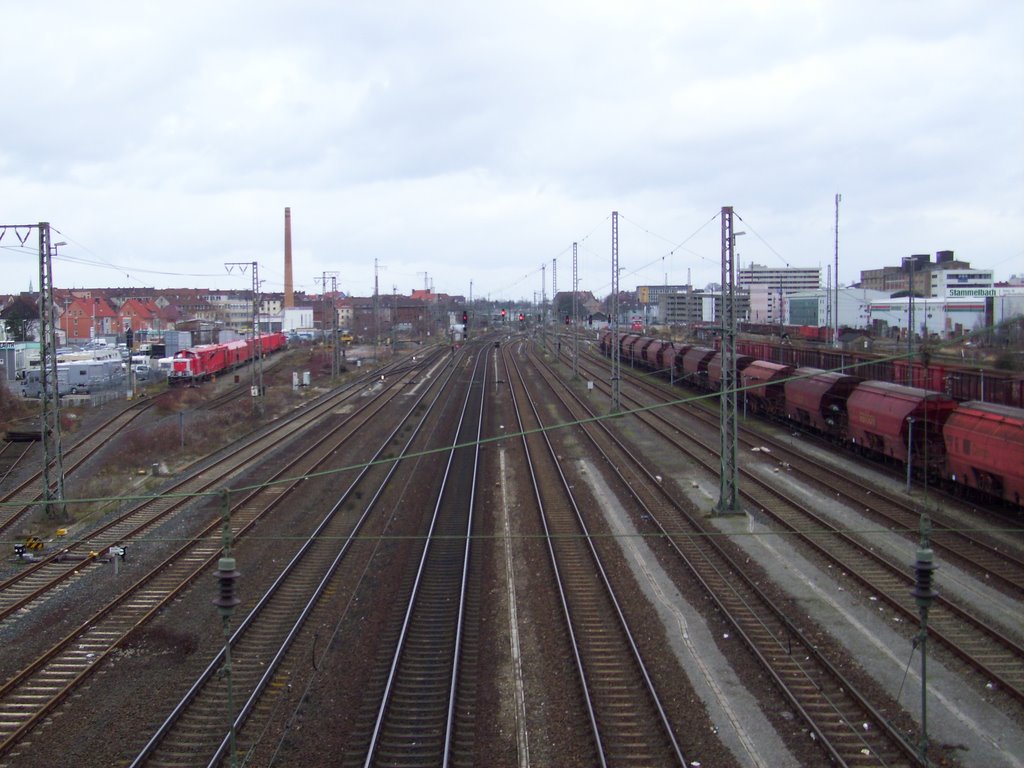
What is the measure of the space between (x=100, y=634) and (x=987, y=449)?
17.9 metres

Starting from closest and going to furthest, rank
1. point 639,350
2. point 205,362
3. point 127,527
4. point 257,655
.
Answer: point 257,655, point 127,527, point 205,362, point 639,350

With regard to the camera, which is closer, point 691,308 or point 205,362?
point 205,362

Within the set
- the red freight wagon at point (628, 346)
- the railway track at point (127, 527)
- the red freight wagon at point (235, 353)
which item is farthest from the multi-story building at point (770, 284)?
the railway track at point (127, 527)

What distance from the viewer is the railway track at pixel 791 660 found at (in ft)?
31.4

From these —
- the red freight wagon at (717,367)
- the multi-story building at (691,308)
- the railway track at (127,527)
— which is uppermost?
the multi-story building at (691,308)

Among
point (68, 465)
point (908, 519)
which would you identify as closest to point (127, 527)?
point (68, 465)

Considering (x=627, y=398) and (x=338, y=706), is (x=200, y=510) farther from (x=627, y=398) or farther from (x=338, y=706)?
(x=627, y=398)

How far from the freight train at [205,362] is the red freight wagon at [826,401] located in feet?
80.4

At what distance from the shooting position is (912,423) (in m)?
21.3

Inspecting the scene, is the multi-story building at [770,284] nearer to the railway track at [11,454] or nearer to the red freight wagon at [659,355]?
Answer: the red freight wagon at [659,355]

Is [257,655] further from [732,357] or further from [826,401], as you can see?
[826,401]

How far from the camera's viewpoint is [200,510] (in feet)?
67.8

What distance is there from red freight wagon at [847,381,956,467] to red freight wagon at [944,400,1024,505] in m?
0.56

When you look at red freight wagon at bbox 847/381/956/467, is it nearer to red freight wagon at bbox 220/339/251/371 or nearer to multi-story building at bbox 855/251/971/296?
red freight wagon at bbox 220/339/251/371
